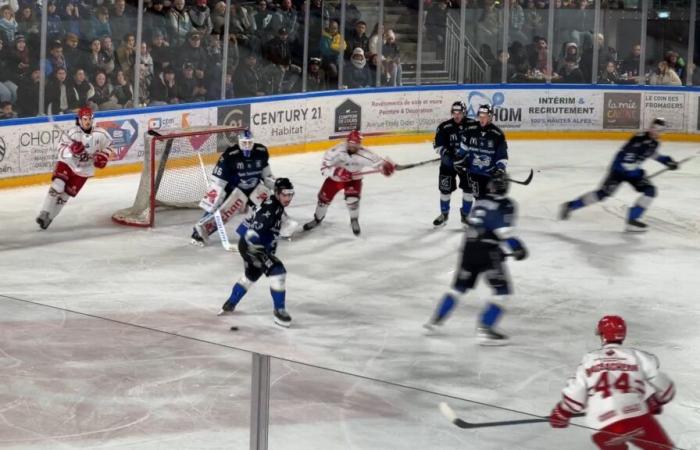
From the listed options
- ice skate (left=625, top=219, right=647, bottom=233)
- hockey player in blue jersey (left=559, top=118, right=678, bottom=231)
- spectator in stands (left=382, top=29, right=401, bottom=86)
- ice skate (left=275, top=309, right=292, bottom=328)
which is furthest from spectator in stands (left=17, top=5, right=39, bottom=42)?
ice skate (left=625, top=219, right=647, bottom=233)

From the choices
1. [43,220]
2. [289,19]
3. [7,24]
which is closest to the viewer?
[43,220]

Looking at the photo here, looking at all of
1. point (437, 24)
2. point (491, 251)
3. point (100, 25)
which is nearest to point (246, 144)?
point (491, 251)

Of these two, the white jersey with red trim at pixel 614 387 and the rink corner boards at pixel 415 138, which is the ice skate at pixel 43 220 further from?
the white jersey with red trim at pixel 614 387

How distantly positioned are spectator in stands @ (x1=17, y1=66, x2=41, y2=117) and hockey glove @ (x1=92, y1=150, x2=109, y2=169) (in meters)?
2.16

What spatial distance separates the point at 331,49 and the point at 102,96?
14.1 ft

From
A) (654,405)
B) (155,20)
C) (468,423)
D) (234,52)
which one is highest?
(155,20)

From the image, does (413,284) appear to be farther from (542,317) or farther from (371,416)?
(371,416)

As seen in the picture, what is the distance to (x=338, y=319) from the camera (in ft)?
30.0

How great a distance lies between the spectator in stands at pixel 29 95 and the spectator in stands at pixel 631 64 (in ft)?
31.2

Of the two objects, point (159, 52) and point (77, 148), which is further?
point (159, 52)

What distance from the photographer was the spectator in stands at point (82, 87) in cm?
1429

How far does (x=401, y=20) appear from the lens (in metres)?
18.6

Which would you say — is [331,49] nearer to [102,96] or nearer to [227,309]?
[102,96]

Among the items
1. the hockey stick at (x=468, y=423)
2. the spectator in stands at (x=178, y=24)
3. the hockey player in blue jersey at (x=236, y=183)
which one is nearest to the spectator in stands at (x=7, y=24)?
the spectator in stands at (x=178, y=24)
